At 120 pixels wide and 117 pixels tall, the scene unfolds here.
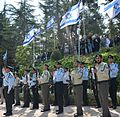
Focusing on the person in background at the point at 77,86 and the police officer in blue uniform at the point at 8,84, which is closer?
the person in background at the point at 77,86

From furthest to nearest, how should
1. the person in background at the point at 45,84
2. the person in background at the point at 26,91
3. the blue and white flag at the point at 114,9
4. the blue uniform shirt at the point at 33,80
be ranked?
the person in background at the point at 26,91, the blue uniform shirt at the point at 33,80, the person in background at the point at 45,84, the blue and white flag at the point at 114,9

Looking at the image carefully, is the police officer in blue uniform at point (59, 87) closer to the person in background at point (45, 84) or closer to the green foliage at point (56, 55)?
the person in background at point (45, 84)

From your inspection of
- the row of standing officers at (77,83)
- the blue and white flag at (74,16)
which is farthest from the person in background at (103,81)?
the blue and white flag at (74,16)

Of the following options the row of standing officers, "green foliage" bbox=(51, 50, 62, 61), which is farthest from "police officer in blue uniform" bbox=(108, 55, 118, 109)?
"green foliage" bbox=(51, 50, 62, 61)

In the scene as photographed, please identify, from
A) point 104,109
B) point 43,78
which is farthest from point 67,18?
point 104,109

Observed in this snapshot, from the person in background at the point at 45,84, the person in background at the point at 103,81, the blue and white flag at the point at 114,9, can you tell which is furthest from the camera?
the person in background at the point at 45,84

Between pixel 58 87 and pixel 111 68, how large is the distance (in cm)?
199

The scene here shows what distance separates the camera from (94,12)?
4412cm

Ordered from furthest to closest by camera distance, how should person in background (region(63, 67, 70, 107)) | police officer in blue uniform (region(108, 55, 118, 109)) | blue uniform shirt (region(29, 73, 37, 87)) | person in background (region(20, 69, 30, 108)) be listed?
person in background (region(20, 69, 30, 108)) < blue uniform shirt (region(29, 73, 37, 87)) < person in background (region(63, 67, 70, 107)) < police officer in blue uniform (region(108, 55, 118, 109))

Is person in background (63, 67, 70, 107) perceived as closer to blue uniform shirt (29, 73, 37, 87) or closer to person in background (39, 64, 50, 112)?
person in background (39, 64, 50, 112)

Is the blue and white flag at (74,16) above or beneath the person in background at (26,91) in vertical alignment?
above

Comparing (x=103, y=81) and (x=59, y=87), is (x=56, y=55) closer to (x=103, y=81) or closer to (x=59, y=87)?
(x=59, y=87)

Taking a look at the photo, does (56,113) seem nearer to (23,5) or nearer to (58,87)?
(58,87)

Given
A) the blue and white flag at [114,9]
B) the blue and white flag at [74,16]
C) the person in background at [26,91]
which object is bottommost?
the person in background at [26,91]
